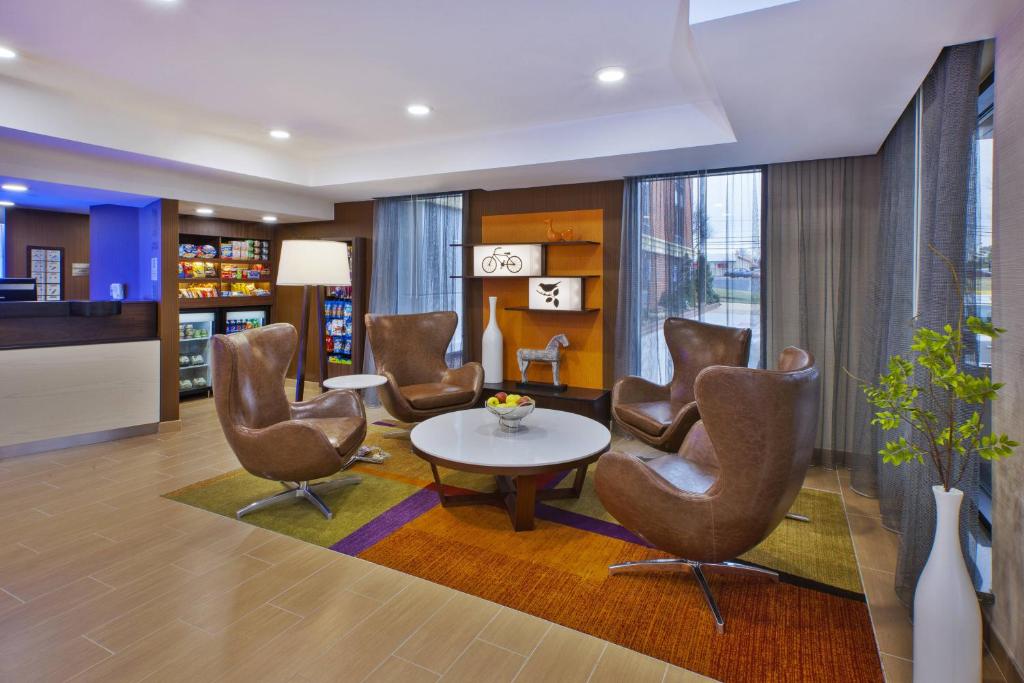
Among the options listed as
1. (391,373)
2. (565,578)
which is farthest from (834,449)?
(391,373)

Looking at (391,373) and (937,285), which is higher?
(937,285)

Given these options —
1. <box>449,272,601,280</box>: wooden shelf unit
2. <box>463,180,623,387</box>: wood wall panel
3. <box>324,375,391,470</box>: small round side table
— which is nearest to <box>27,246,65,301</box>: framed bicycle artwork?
<box>324,375,391,470</box>: small round side table

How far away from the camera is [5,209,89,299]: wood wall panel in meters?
6.55

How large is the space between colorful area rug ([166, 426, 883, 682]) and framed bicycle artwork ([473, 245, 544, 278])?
7.47ft

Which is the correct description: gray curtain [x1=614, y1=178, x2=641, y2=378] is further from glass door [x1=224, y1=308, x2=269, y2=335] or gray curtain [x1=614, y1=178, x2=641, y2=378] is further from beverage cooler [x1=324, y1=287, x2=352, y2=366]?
glass door [x1=224, y1=308, x2=269, y2=335]

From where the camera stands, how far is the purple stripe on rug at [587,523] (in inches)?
117

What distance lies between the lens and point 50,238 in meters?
6.79

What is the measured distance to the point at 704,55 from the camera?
2463 mm

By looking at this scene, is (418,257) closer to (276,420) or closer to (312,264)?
(312,264)

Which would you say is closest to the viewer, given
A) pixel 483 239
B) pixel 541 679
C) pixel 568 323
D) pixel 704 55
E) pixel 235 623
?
pixel 541 679

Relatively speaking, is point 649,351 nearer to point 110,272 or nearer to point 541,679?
point 541,679

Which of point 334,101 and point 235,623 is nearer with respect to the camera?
point 235,623

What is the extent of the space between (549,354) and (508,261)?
104 centimetres

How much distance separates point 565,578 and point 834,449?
2797mm
